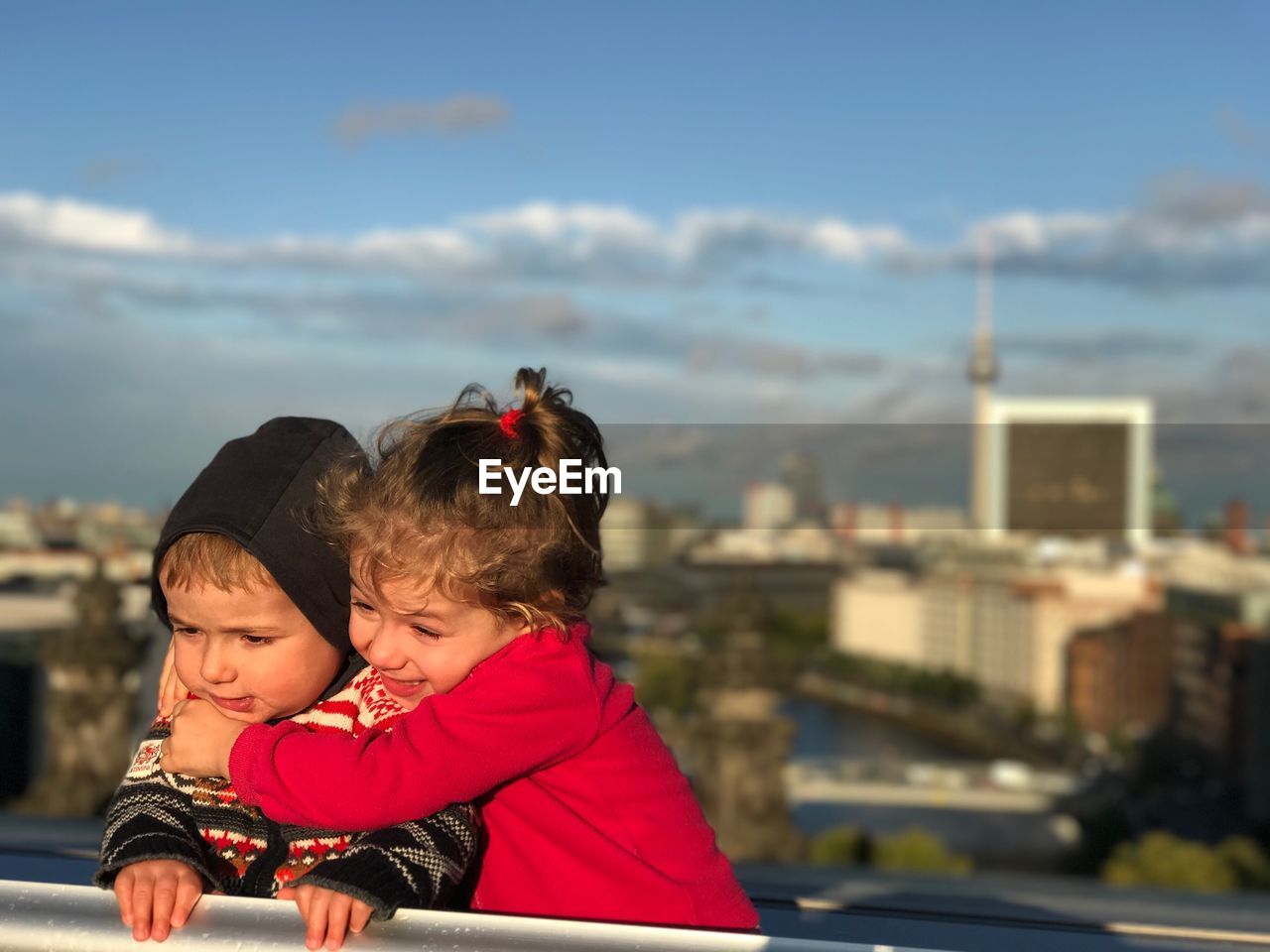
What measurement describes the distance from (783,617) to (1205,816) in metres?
20.3

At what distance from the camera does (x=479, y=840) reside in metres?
1.46

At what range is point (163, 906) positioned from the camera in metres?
1.10

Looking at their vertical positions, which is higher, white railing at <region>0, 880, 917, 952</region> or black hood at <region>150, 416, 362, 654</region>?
black hood at <region>150, 416, 362, 654</region>

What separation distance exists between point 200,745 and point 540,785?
31 cm

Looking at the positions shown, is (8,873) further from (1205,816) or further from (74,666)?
(1205,816)

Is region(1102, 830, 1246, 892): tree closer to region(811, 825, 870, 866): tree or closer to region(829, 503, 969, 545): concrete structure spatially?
region(811, 825, 870, 866): tree

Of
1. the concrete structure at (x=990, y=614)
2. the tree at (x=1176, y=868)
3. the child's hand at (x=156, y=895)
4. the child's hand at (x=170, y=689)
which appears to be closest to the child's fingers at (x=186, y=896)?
the child's hand at (x=156, y=895)

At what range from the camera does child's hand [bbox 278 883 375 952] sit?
41.4 inches

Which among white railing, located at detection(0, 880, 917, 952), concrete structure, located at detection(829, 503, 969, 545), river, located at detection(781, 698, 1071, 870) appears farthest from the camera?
concrete structure, located at detection(829, 503, 969, 545)

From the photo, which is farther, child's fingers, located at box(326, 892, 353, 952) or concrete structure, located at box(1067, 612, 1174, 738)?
concrete structure, located at box(1067, 612, 1174, 738)

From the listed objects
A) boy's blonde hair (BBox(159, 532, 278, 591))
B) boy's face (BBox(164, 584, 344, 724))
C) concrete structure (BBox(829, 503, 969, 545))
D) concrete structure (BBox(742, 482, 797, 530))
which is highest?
boy's blonde hair (BBox(159, 532, 278, 591))

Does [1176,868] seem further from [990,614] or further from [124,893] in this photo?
[124,893]

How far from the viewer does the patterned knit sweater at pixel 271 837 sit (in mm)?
1252

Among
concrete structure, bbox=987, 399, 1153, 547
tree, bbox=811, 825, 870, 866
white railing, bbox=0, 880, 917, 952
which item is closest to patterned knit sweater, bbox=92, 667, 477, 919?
white railing, bbox=0, 880, 917, 952
